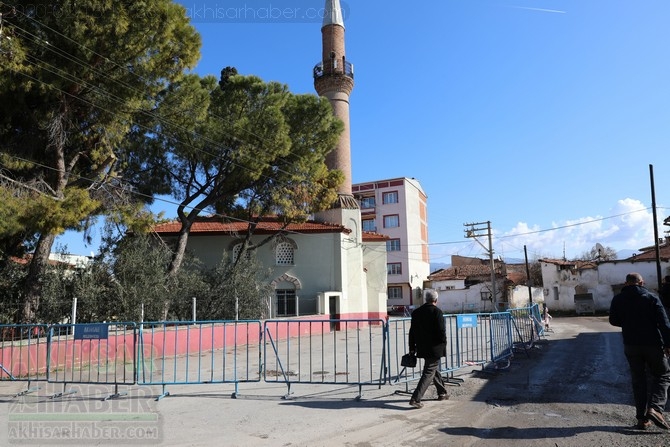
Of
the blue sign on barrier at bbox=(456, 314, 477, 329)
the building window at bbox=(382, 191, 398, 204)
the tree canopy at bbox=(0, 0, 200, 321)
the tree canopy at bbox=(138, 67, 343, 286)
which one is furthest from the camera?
the building window at bbox=(382, 191, 398, 204)

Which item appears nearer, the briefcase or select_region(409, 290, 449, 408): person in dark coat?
select_region(409, 290, 449, 408): person in dark coat

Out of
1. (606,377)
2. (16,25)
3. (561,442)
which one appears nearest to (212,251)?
(16,25)

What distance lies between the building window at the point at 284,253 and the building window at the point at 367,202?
31221mm

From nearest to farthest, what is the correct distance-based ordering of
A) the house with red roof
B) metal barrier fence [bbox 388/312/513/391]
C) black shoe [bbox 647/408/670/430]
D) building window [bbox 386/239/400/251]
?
black shoe [bbox 647/408/670/430] → metal barrier fence [bbox 388/312/513/391] → the house with red roof → building window [bbox 386/239/400/251]

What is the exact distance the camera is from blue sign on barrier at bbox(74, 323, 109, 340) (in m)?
7.88

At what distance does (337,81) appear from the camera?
31562mm

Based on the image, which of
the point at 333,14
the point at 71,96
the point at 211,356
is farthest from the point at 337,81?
the point at 211,356

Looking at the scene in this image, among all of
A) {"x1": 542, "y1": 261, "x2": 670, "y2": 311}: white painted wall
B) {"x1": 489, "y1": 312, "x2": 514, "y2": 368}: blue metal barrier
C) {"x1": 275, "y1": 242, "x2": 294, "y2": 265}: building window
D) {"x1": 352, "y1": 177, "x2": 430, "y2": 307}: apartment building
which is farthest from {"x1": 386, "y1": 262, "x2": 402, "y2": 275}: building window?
{"x1": 489, "y1": 312, "x2": 514, "y2": 368}: blue metal barrier

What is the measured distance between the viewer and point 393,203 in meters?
56.8

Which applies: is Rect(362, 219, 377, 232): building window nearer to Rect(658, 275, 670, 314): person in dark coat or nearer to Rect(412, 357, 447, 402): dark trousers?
Rect(658, 275, 670, 314): person in dark coat

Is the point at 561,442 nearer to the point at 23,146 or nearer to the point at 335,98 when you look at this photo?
the point at 23,146

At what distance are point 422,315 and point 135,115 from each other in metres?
12.6

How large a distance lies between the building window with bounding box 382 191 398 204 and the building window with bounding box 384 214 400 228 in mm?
1810

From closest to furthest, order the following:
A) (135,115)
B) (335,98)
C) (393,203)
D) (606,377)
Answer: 1. (606,377)
2. (135,115)
3. (335,98)
4. (393,203)
